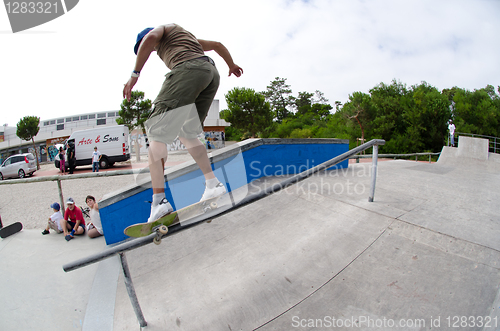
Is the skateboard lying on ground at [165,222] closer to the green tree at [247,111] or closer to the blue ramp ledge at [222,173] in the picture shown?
the blue ramp ledge at [222,173]

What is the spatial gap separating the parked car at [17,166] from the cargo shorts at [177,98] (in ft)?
58.4

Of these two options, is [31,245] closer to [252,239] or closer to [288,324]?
[252,239]

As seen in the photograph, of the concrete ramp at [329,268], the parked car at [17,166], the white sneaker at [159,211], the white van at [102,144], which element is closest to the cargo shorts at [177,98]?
the white sneaker at [159,211]

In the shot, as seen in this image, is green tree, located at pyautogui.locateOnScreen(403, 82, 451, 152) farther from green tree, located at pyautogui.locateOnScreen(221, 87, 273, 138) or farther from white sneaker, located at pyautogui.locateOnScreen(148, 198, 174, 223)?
white sneaker, located at pyautogui.locateOnScreen(148, 198, 174, 223)

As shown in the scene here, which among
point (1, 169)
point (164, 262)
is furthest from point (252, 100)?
point (164, 262)

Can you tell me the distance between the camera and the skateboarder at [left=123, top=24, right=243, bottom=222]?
175cm

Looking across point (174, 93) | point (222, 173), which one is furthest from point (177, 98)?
point (222, 173)

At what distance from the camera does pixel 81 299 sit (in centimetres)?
230

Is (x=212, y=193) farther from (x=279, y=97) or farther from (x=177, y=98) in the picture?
(x=279, y=97)

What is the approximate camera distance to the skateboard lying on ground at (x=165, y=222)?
1.79 m

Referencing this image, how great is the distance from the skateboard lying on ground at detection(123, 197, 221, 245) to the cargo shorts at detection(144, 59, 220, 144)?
0.56m

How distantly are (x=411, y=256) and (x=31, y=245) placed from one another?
4504 millimetres

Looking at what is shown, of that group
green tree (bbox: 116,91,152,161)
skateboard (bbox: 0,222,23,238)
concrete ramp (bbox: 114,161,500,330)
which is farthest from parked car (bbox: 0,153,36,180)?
concrete ramp (bbox: 114,161,500,330)

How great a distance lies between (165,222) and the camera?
1.88 meters
